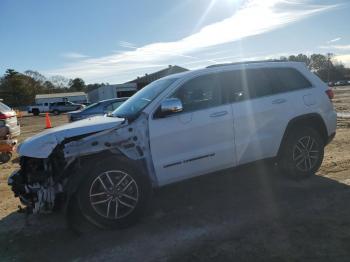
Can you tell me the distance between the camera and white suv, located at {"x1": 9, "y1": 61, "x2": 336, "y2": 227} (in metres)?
4.61

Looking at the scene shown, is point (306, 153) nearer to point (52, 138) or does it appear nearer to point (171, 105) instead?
point (171, 105)

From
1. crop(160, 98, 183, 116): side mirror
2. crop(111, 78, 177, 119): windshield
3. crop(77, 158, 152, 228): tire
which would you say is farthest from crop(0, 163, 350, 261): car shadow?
crop(111, 78, 177, 119): windshield

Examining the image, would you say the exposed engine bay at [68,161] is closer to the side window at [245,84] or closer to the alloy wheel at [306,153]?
the side window at [245,84]

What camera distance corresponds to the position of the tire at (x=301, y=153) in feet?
19.3

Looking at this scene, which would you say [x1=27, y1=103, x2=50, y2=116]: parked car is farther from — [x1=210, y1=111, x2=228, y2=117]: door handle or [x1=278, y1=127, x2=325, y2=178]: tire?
[x1=210, y1=111, x2=228, y2=117]: door handle

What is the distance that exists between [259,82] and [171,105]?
1.73m

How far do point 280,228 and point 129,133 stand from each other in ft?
7.16

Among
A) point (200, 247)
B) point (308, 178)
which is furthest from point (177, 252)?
point (308, 178)

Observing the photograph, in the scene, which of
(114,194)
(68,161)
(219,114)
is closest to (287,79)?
(219,114)

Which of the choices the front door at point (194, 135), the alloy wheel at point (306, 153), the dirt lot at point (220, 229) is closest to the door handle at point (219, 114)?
the front door at point (194, 135)

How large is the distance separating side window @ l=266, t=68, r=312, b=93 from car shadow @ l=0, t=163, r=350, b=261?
5.04 ft

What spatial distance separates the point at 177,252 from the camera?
398 cm

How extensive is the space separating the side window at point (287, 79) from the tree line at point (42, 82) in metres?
78.9

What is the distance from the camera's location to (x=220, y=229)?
4.43 metres
